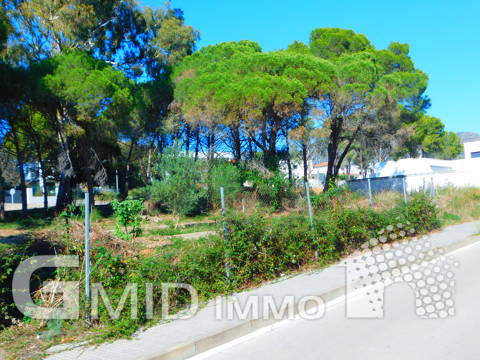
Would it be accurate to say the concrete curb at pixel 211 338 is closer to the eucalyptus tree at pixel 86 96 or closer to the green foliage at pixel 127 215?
the green foliage at pixel 127 215

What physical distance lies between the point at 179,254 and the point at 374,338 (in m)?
3.14

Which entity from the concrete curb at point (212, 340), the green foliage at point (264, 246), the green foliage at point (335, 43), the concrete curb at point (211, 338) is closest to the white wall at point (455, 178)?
the green foliage at point (335, 43)

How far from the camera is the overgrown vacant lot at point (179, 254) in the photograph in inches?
201

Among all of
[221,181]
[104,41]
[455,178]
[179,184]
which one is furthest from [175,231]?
[455,178]

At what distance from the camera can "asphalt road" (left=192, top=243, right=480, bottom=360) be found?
14.1 ft

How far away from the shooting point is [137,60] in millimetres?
29828

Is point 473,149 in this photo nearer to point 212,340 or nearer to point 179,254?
point 179,254

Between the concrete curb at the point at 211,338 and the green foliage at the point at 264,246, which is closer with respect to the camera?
the concrete curb at the point at 211,338

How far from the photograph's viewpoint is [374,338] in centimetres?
476

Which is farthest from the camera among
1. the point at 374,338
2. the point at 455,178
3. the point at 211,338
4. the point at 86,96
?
the point at 455,178

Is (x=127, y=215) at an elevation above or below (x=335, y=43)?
below

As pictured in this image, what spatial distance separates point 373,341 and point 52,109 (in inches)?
832

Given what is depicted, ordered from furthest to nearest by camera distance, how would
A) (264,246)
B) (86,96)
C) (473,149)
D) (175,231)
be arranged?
(473,149) < (86,96) < (175,231) < (264,246)

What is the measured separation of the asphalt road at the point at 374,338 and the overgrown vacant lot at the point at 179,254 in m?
1.55
